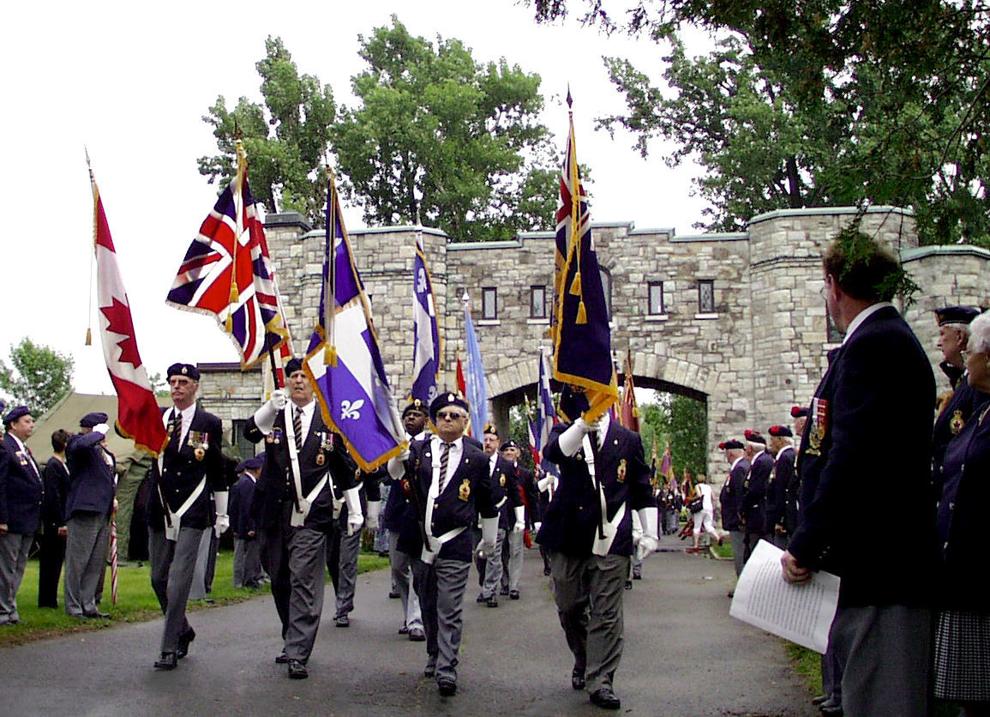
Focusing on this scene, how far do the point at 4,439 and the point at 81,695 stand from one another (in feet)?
15.7

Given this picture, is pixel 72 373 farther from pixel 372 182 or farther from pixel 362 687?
pixel 362 687

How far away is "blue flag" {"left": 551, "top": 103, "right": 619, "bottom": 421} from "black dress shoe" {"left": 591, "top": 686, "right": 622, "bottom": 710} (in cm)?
180

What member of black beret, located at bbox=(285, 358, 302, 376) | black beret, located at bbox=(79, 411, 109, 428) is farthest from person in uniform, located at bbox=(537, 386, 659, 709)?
black beret, located at bbox=(79, 411, 109, 428)

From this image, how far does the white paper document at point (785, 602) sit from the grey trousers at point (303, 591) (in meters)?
5.03

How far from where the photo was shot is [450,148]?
46.4 m

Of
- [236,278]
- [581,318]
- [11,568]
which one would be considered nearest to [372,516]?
[236,278]

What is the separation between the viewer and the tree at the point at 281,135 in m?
45.1

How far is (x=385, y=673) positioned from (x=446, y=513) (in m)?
1.38

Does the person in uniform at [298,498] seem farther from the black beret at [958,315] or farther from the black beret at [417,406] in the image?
the black beret at [958,315]

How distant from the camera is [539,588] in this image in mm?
17062

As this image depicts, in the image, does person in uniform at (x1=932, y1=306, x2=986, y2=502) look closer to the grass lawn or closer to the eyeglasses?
the eyeglasses

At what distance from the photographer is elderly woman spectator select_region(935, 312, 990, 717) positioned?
413 centimetres

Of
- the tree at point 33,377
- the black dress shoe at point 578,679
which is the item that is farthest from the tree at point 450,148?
the black dress shoe at point 578,679

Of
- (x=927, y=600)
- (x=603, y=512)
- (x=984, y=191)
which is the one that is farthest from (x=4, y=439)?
(x=927, y=600)
